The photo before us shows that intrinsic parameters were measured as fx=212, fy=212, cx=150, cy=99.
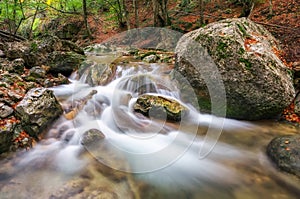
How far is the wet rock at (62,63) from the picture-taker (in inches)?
283

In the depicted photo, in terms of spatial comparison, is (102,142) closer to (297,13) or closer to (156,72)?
(156,72)

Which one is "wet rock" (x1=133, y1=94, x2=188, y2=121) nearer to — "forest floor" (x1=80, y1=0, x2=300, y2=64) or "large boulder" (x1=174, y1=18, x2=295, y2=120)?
"large boulder" (x1=174, y1=18, x2=295, y2=120)

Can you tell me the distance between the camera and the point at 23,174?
11.0 feet

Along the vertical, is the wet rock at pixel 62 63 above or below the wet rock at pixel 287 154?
above

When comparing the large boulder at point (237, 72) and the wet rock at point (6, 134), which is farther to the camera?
the large boulder at point (237, 72)

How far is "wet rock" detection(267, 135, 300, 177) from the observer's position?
10.8 ft

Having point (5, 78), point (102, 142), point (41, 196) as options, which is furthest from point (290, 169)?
point (5, 78)

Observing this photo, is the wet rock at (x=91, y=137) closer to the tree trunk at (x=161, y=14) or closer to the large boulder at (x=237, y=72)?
the large boulder at (x=237, y=72)

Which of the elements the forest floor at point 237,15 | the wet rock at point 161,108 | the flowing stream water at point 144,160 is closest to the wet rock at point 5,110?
the flowing stream water at point 144,160

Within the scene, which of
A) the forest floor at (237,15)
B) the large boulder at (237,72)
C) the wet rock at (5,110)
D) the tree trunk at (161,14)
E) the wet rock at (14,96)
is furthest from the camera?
the tree trunk at (161,14)

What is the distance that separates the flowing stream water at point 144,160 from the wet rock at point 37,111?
251 mm

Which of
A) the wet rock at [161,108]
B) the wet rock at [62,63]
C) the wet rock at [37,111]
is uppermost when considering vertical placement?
the wet rock at [62,63]

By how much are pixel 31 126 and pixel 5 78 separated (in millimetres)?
2146

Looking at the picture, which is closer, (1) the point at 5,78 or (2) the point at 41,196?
(2) the point at 41,196
